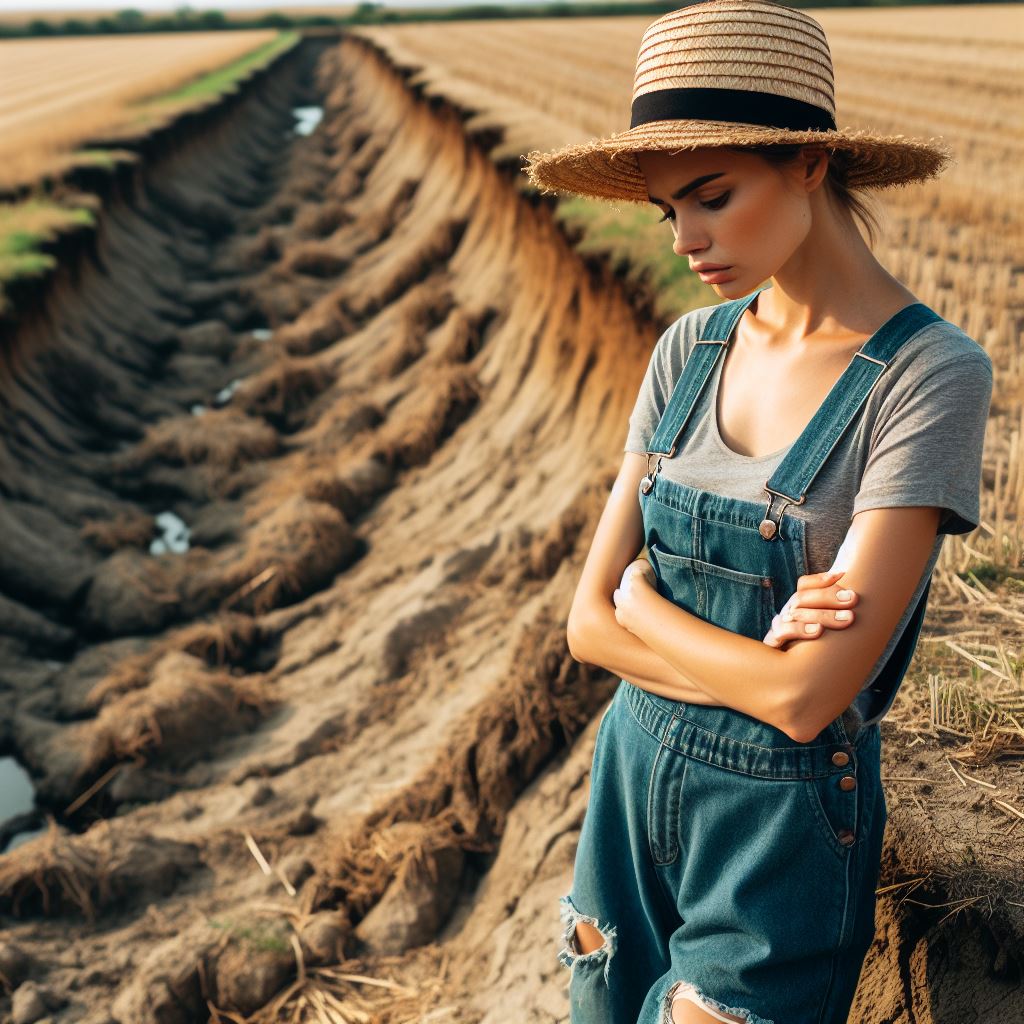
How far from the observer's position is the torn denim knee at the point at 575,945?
2.03 metres

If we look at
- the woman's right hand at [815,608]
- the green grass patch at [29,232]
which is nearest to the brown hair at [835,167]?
the woman's right hand at [815,608]

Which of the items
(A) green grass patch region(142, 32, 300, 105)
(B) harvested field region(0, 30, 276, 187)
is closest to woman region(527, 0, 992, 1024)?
(B) harvested field region(0, 30, 276, 187)

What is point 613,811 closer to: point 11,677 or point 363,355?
point 11,677

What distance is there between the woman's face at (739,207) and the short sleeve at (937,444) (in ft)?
1.05

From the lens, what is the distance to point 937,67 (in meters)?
19.2

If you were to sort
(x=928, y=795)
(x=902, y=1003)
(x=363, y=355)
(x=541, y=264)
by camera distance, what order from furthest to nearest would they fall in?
(x=363, y=355) < (x=541, y=264) < (x=928, y=795) < (x=902, y=1003)

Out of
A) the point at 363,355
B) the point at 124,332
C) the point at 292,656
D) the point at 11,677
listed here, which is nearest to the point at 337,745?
the point at 292,656

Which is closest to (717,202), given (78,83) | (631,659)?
(631,659)

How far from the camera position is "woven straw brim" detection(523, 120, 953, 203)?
172 cm

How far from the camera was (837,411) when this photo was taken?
1.72 metres

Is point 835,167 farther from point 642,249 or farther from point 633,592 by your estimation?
point 642,249

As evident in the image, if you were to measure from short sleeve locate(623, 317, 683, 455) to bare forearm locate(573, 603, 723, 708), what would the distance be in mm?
308

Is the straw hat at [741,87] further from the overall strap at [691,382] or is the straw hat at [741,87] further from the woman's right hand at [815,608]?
the woman's right hand at [815,608]

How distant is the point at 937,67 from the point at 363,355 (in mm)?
13867
